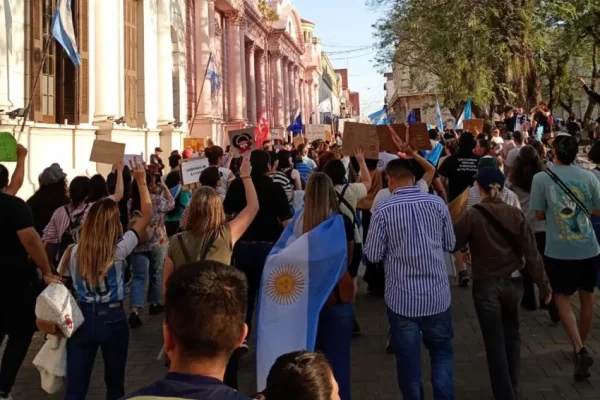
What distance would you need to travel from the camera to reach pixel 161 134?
20219 millimetres

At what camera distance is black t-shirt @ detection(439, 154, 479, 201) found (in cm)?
845

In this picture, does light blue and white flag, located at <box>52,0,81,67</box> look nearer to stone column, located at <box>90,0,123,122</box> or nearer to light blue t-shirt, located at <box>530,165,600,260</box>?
stone column, located at <box>90,0,123,122</box>

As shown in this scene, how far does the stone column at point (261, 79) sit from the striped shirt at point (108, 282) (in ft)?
128

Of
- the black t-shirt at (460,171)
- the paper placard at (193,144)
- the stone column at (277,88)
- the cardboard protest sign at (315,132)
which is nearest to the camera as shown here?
the black t-shirt at (460,171)

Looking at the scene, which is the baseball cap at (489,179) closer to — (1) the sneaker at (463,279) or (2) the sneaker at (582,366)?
(2) the sneaker at (582,366)

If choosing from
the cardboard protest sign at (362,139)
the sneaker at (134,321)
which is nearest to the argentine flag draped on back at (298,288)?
the cardboard protest sign at (362,139)

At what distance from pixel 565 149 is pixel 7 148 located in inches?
219

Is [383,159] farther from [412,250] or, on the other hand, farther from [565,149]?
[412,250]

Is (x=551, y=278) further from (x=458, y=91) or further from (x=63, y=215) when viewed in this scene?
(x=458, y=91)

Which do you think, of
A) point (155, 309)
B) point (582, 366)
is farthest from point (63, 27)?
point (582, 366)

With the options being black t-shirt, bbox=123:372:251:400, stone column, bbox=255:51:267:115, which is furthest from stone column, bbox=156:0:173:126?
stone column, bbox=255:51:267:115

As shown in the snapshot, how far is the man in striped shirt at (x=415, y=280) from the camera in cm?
397

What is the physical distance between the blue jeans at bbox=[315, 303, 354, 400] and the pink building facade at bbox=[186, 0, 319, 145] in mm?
17724

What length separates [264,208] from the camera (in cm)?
559
